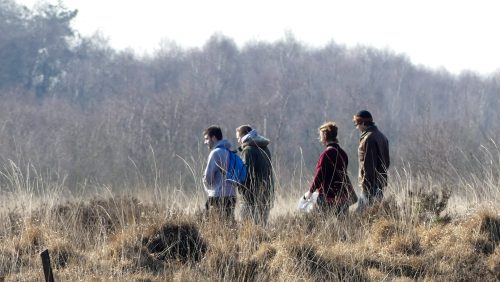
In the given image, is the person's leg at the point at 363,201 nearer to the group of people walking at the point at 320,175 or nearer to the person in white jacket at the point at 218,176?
the group of people walking at the point at 320,175

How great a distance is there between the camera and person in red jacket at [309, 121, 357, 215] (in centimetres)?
987

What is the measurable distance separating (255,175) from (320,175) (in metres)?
1.02

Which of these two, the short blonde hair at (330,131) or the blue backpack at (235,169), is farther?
the blue backpack at (235,169)

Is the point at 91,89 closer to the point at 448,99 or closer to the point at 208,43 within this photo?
the point at 208,43

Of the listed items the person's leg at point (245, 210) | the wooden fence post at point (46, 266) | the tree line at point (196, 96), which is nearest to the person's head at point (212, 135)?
the person's leg at point (245, 210)

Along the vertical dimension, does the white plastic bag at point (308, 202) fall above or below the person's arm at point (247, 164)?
below

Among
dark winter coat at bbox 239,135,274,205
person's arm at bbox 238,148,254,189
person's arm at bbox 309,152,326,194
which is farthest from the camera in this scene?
person's arm at bbox 238,148,254,189

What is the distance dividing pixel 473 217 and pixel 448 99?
69618mm

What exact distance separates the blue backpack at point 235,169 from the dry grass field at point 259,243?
1.62 feet

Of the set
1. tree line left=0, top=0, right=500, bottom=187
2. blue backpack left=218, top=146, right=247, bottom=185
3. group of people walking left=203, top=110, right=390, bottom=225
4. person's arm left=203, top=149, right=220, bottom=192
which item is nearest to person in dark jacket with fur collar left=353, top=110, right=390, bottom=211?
group of people walking left=203, top=110, right=390, bottom=225

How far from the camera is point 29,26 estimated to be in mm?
64125

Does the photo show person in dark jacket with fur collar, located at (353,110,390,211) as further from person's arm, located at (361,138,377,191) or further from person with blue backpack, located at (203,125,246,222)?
person with blue backpack, located at (203,125,246,222)

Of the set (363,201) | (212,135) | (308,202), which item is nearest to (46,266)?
(212,135)

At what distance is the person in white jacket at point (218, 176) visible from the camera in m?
10.2
